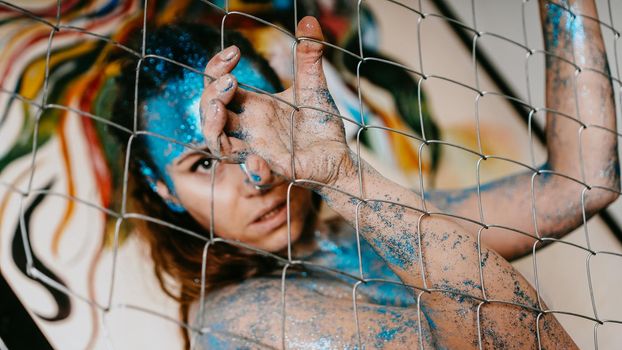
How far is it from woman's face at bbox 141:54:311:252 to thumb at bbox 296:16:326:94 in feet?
0.50

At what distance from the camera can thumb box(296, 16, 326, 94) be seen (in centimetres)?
59

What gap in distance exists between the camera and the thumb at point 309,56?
0.59 m

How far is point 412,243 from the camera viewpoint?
58 centimetres

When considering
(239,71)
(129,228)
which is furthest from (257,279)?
(129,228)

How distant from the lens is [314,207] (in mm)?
835

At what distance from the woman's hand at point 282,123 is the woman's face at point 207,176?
147 millimetres

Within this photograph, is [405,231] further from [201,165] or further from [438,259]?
[201,165]

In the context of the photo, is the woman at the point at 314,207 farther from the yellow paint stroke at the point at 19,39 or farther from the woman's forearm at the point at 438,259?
the yellow paint stroke at the point at 19,39

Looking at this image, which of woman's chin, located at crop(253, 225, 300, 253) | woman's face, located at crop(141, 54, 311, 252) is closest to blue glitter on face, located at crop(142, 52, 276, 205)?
woman's face, located at crop(141, 54, 311, 252)

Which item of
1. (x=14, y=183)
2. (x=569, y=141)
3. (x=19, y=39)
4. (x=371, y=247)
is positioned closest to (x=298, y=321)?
(x=371, y=247)

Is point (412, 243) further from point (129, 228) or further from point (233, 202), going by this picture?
point (129, 228)

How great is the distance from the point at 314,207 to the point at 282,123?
0.27 m

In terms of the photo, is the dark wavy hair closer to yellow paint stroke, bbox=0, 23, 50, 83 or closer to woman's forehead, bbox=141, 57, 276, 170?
woman's forehead, bbox=141, 57, 276, 170

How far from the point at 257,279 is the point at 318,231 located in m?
0.11
